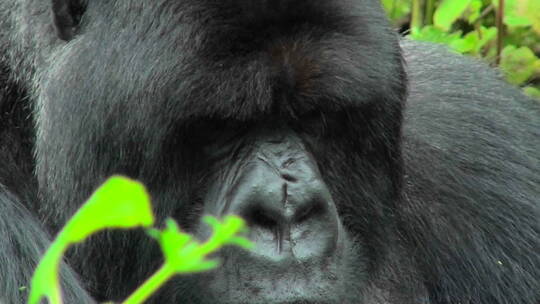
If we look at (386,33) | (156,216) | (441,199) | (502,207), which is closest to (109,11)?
(156,216)

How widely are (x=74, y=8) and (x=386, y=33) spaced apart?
2.85 feet

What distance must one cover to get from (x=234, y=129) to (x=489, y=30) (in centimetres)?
241

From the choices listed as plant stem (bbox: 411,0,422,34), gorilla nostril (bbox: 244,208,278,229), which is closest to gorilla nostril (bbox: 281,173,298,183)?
gorilla nostril (bbox: 244,208,278,229)

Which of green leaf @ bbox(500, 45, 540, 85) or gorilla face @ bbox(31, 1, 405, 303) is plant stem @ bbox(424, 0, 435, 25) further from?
gorilla face @ bbox(31, 1, 405, 303)

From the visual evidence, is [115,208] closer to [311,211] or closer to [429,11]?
[311,211]

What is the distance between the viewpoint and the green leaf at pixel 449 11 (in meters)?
4.26

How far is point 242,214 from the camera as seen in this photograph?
7.49 feet

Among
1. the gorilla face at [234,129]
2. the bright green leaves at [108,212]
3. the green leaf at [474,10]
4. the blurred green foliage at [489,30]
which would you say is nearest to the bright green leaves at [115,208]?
the bright green leaves at [108,212]

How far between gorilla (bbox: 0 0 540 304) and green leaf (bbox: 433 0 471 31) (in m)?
1.59

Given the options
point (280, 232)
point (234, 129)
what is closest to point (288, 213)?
point (280, 232)

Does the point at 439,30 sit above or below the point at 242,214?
below

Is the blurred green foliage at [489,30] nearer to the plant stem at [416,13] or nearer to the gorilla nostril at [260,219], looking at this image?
the plant stem at [416,13]

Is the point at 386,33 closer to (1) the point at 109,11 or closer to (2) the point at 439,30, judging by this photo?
(1) the point at 109,11

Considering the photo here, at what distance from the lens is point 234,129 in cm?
250
